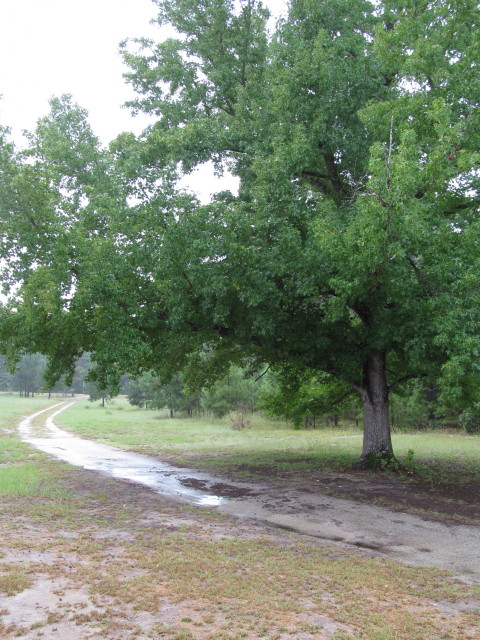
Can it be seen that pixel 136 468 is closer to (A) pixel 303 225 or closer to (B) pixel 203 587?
(A) pixel 303 225

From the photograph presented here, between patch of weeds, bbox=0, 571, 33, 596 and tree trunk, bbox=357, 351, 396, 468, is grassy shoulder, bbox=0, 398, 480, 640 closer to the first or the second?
patch of weeds, bbox=0, 571, 33, 596

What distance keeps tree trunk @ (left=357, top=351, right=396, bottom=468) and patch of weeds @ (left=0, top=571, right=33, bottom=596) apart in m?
11.0

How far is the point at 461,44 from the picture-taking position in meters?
12.5

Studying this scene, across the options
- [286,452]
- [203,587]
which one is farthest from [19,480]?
[286,452]

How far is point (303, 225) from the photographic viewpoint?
12.2 m

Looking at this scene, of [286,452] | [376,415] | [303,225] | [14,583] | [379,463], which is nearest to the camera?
[14,583]

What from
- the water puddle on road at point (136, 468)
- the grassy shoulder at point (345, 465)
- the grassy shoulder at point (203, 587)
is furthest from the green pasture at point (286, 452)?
the grassy shoulder at point (203, 587)

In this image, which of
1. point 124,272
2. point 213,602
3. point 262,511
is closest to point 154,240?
point 124,272

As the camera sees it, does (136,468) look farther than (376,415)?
Yes

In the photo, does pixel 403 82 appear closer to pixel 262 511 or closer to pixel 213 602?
pixel 262 511

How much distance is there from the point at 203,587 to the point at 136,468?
33.8 ft

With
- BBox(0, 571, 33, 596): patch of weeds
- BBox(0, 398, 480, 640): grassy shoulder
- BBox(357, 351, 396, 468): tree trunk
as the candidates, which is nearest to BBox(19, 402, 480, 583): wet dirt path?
BBox(0, 398, 480, 640): grassy shoulder

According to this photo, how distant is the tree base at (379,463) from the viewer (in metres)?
13.9

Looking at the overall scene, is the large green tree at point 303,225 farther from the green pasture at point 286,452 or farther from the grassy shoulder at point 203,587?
the grassy shoulder at point 203,587
